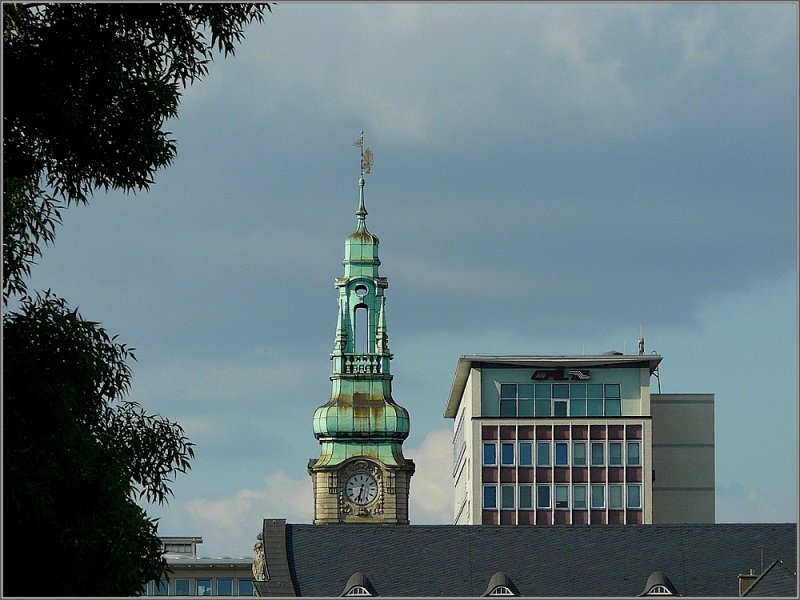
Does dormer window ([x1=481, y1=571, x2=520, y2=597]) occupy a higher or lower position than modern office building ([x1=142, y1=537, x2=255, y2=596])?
lower

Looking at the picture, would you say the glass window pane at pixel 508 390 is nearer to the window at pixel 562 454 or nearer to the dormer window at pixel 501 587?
the window at pixel 562 454

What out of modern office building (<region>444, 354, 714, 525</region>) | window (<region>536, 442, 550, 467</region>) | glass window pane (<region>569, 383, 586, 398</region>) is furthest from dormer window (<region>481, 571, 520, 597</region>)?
glass window pane (<region>569, 383, 586, 398</region>)

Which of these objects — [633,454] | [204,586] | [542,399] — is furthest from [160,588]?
[633,454]

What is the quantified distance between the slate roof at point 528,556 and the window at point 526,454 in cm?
3681

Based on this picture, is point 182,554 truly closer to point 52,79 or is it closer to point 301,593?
point 301,593

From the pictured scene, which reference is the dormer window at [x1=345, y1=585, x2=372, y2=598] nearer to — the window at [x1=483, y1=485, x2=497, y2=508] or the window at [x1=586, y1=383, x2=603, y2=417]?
the window at [x1=483, y1=485, x2=497, y2=508]

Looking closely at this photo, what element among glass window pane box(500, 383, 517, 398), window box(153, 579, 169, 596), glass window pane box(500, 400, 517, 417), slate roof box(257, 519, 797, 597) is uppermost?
glass window pane box(500, 383, 517, 398)

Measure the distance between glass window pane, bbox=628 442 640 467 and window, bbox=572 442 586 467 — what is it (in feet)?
10.1

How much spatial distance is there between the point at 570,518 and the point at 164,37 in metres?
106

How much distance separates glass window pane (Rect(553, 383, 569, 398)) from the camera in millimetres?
134000

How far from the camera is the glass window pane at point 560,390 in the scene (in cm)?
13400

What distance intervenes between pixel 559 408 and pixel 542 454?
131 inches

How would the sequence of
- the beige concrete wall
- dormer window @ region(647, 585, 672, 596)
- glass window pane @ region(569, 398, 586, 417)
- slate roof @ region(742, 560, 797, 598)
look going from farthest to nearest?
1. the beige concrete wall
2. glass window pane @ region(569, 398, 586, 417)
3. dormer window @ region(647, 585, 672, 596)
4. slate roof @ region(742, 560, 797, 598)

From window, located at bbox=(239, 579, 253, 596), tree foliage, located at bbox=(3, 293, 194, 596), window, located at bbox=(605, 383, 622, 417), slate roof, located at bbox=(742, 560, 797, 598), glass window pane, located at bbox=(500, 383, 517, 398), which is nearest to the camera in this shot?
tree foliage, located at bbox=(3, 293, 194, 596)
